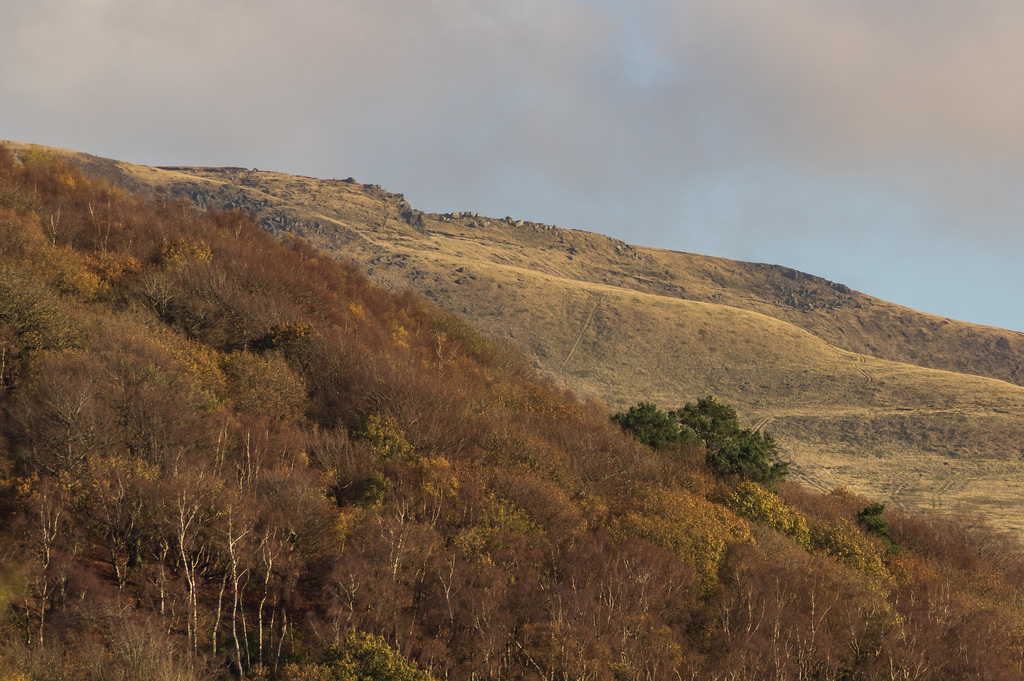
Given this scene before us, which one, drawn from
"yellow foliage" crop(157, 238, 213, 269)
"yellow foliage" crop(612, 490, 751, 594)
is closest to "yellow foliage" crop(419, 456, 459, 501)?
"yellow foliage" crop(612, 490, 751, 594)

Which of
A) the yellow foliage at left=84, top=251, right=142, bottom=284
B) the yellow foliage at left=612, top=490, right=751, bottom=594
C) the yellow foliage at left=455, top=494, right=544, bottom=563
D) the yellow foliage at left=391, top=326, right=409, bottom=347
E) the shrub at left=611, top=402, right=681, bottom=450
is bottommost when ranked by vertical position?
the yellow foliage at left=455, top=494, right=544, bottom=563

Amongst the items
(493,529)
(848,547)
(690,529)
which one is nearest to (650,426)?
(848,547)

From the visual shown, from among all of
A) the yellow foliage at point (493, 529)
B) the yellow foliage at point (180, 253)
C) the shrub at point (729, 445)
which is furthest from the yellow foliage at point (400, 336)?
the yellow foliage at point (493, 529)

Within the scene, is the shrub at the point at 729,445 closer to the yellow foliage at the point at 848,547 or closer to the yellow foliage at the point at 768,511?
the yellow foliage at the point at 768,511

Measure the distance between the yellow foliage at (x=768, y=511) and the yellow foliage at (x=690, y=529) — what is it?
5.47m

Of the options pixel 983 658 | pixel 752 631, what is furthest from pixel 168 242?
pixel 983 658

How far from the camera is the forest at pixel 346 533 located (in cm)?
4194

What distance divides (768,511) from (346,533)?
37406mm

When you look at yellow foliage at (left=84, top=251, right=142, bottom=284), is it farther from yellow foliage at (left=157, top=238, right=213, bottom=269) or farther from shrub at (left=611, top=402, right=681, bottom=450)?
shrub at (left=611, top=402, right=681, bottom=450)

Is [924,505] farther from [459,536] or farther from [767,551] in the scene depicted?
[459,536]

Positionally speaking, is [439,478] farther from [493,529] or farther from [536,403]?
[536,403]

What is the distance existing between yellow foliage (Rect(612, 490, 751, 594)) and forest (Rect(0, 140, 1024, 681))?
0.26 m

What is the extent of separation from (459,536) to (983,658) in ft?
108

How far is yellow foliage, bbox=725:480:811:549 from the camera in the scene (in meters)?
68.2
